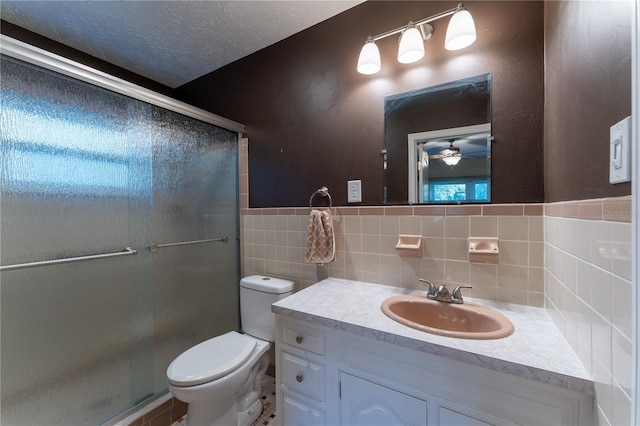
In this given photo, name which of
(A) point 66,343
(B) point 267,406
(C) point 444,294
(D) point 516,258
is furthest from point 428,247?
(A) point 66,343

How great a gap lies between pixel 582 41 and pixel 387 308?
102cm

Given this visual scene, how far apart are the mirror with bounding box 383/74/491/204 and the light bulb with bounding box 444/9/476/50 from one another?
16 centimetres

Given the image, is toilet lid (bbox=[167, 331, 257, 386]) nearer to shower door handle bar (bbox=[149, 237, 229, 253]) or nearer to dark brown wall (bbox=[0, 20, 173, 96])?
shower door handle bar (bbox=[149, 237, 229, 253])

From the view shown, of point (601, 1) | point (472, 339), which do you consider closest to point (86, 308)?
point (472, 339)

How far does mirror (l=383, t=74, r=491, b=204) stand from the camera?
1129mm

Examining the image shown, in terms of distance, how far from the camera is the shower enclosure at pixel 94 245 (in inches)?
41.2

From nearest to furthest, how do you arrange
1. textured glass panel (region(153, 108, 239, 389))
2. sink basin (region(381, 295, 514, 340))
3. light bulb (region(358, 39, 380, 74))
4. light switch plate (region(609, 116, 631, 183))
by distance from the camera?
light switch plate (region(609, 116, 631, 183))
sink basin (region(381, 295, 514, 340))
light bulb (region(358, 39, 380, 74))
textured glass panel (region(153, 108, 239, 389))

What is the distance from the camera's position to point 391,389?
85cm

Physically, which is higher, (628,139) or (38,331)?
(628,139)

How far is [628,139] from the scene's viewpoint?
0.43 metres

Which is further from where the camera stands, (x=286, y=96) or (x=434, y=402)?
(x=286, y=96)

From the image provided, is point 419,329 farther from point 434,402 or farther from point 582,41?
point 582,41

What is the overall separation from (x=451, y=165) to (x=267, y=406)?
1.74m

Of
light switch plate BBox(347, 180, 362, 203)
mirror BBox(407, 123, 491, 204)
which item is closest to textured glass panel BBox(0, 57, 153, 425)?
→ light switch plate BBox(347, 180, 362, 203)
